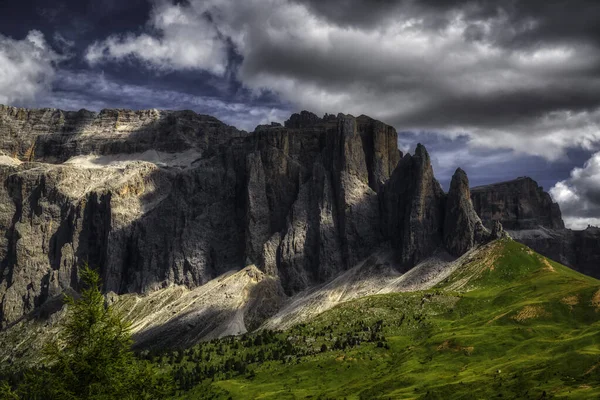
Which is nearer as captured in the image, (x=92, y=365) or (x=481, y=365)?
(x=92, y=365)

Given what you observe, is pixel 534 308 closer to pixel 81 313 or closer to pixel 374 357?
pixel 374 357

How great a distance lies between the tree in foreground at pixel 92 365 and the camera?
52.4m

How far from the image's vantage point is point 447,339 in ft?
581

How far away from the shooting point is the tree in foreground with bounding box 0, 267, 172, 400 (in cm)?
5244

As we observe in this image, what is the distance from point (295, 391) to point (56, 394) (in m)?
127

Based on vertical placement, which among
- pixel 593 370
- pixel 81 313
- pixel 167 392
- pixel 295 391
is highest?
pixel 81 313

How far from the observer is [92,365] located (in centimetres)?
5334

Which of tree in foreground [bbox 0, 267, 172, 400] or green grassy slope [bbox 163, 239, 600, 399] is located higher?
tree in foreground [bbox 0, 267, 172, 400]

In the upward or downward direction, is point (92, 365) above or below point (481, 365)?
above

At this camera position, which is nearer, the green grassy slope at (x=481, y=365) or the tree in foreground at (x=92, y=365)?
the tree in foreground at (x=92, y=365)

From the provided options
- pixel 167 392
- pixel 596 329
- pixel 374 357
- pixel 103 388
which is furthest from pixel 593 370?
pixel 374 357

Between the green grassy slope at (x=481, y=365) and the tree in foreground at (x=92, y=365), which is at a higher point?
the tree in foreground at (x=92, y=365)

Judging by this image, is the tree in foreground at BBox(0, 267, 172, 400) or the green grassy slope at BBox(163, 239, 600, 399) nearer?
the tree in foreground at BBox(0, 267, 172, 400)

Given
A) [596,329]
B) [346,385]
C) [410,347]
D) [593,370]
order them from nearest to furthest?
[593,370] < [596,329] < [346,385] < [410,347]
